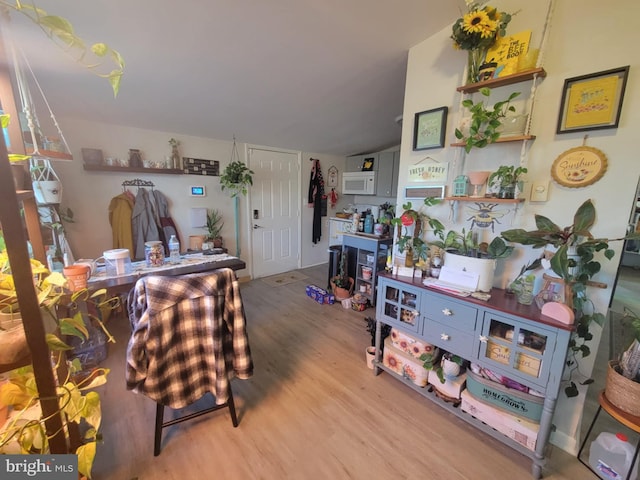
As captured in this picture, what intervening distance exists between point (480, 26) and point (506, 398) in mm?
2067

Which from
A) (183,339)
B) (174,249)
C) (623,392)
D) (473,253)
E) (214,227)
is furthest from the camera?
(214,227)

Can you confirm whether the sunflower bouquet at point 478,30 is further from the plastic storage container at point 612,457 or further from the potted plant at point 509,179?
the plastic storage container at point 612,457

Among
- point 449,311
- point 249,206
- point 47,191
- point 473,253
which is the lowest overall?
point 449,311

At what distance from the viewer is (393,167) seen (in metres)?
3.98

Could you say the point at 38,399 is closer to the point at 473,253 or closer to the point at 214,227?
the point at 473,253

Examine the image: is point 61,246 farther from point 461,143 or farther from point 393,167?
point 393,167

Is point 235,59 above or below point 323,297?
above

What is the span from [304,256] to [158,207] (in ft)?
8.06

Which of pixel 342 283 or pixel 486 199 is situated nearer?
pixel 486 199

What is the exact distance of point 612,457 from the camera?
1.31 meters

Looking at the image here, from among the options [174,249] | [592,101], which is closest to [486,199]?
[592,101]

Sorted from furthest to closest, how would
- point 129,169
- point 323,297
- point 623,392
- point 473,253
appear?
point 323,297, point 129,169, point 473,253, point 623,392

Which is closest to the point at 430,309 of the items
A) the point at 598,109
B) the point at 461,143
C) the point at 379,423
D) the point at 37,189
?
the point at 379,423

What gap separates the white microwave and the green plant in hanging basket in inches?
67.9
